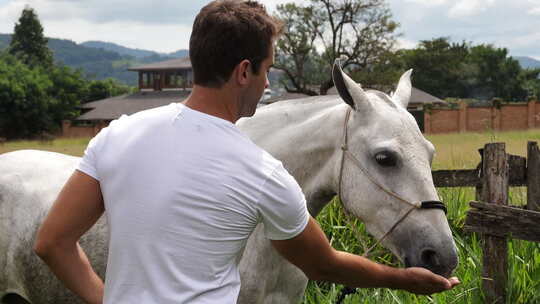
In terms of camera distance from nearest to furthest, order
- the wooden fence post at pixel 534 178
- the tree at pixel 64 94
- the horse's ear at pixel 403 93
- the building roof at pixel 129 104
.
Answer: the horse's ear at pixel 403 93
the wooden fence post at pixel 534 178
the tree at pixel 64 94
the building roof at pixel 129 104

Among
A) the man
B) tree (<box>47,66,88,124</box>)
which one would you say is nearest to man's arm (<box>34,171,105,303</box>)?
the man

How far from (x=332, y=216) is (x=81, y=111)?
6085cm

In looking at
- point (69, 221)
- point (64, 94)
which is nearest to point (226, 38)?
point (69, 221)

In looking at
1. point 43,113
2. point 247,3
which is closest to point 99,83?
point 43,113

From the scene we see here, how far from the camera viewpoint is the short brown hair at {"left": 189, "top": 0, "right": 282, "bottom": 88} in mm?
1789

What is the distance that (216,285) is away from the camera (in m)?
1.82

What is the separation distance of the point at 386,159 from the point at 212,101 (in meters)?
1.29

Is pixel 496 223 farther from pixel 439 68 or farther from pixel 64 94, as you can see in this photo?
pixel 439 68

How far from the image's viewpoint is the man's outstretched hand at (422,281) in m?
2.29

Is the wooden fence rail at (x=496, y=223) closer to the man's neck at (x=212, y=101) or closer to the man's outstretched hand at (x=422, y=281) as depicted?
the man's outstretched hand at (x=422, y=281)

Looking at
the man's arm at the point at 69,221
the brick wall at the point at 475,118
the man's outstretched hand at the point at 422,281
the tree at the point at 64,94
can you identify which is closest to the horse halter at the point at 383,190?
the man's outstretched hand at the point at 422,281

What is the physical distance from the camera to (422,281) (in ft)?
7.61

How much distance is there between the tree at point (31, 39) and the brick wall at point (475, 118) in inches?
2101

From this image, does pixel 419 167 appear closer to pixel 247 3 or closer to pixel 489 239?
pixel 247 3
